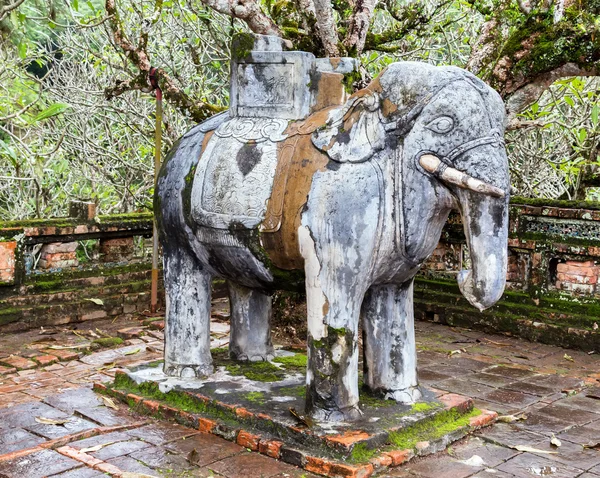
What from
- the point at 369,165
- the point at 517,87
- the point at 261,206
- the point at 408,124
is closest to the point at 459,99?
the point at 408,124

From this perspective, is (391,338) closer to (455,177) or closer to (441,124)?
(455,177)

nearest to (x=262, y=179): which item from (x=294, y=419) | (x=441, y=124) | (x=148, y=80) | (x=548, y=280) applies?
(x=441, y=124)

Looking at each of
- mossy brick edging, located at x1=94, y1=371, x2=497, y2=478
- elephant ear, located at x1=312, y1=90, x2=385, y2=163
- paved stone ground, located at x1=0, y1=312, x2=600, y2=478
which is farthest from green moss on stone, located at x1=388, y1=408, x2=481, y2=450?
elephant ear, located at x1=312, y1=90, x2=385, y2=163

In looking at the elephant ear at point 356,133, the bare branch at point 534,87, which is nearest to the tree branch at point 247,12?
the elephant ear at point 356,133

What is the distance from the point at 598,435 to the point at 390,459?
1.55 metres

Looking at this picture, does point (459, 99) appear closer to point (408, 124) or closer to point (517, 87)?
point (408, 124)

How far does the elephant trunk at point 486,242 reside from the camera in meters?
3.85

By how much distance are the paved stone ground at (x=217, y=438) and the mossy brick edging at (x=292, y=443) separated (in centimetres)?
6

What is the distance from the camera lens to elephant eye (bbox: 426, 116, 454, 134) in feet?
12.6

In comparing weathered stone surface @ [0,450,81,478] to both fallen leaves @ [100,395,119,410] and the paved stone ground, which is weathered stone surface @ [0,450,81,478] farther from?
fallen leaves @ [100,395,119,410]

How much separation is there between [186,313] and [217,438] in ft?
2.85

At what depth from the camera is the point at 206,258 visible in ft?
15.3

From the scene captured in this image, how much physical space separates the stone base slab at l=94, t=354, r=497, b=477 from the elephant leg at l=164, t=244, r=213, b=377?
0.11m

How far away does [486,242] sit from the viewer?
3865mm
